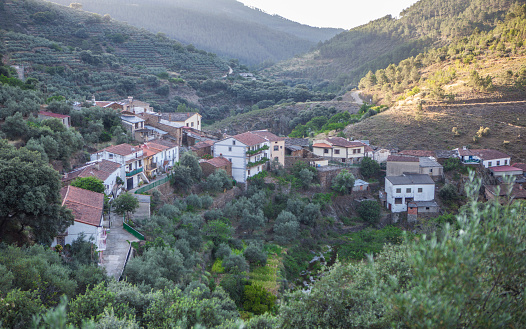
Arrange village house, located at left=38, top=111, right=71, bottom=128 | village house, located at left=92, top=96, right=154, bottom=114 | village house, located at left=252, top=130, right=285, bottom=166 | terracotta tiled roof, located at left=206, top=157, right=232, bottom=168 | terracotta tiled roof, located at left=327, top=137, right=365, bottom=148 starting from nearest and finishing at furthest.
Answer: village house, located at left=38, top=111, right=71, bottom=128
terracotta tiled roof, located at left=206, top=157, right=232, bottom=168
village house, located at left=252, top=130, right=285, bottom=166
village house, located at left=92, top=96, right=154, bottom=114
terracotta tiled roof, located at left=327, top=137, right=365, bottom=148

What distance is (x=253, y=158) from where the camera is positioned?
117ft

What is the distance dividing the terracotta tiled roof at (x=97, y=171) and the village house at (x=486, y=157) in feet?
111

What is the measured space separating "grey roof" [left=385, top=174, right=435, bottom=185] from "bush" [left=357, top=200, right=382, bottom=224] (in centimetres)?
277

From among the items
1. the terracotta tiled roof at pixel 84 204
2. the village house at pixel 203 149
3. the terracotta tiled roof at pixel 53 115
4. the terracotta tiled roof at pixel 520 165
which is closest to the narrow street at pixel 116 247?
the terracotta tiled roof at pixel 84 204

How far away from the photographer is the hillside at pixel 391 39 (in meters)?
92.7

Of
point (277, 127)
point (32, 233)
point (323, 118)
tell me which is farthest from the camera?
point (277, 127)

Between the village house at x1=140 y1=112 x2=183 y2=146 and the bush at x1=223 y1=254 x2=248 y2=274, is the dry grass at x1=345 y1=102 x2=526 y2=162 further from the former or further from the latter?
the bush at x1=223 y1=254 x2=248 y2=274

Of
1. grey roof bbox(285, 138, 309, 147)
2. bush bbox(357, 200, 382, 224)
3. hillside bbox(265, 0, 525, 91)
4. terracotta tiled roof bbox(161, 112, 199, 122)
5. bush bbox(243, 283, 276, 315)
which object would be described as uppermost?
hillside bbox(265, 0, 525, 91)

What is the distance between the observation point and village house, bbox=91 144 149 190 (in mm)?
27562

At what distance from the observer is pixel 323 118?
60562 millimetres

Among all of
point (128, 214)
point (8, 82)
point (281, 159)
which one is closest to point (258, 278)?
point (128, 214)

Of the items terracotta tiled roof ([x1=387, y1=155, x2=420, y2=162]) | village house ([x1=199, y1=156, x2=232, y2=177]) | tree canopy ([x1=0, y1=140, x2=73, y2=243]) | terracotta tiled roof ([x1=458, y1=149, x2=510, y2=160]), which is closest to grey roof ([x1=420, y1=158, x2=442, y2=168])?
terracotta tiled roof ([x1=387, y1=155, x2=420, y2=162])

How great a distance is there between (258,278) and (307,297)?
12.7 meters

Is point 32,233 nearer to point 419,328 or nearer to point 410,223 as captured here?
point 419,328
